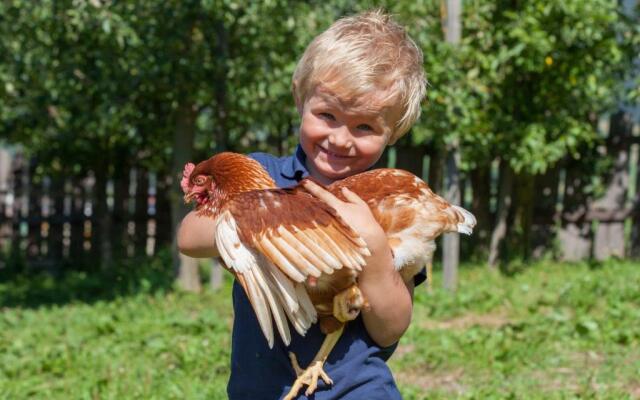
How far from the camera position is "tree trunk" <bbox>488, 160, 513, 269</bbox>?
9.94 m

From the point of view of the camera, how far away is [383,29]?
230 cm

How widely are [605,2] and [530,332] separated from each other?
3685 millimetres

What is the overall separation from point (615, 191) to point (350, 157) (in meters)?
9.15

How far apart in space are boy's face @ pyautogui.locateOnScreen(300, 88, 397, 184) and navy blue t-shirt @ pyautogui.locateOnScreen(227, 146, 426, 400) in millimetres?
419

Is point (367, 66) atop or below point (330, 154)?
atop

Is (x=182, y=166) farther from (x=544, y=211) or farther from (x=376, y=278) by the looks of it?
(x=376, y=278)

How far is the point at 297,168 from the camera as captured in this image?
2.43 meters

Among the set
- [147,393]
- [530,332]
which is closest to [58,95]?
[147,393]

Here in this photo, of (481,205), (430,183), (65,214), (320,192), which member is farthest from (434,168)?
(320,192)

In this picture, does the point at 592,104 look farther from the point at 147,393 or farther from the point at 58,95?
the point at 147,393

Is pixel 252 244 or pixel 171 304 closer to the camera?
pixel 252 244

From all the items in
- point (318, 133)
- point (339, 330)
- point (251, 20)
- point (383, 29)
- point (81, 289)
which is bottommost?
point (81, 289)

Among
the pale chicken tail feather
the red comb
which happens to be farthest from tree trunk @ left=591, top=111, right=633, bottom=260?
the red comb

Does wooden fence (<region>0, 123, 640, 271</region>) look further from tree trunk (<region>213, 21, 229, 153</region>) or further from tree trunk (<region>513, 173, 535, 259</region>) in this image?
tree trunk (<region>213, 21, 229, 153</region>)
